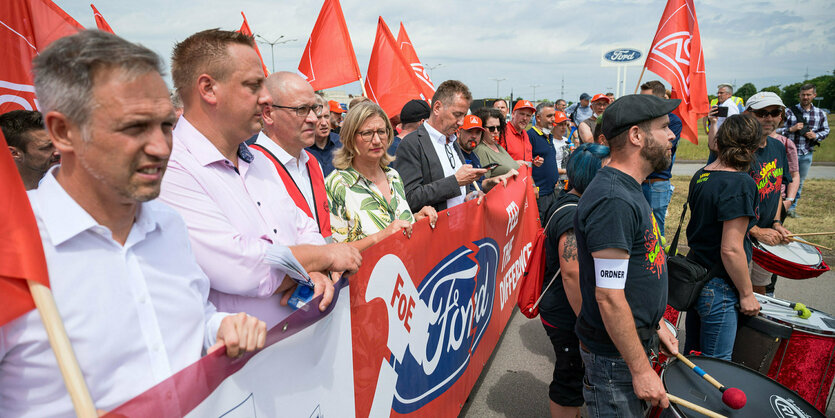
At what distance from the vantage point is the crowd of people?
3.55ft

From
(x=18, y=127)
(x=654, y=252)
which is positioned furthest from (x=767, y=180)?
(x=18, y=127)

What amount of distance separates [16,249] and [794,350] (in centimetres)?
383

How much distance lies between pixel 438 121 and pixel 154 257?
307 cm

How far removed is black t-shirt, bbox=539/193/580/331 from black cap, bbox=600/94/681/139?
65 centimetres

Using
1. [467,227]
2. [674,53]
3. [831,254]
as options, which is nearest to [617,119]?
[467,227]

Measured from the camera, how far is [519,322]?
16.7ft

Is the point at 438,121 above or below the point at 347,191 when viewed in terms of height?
above

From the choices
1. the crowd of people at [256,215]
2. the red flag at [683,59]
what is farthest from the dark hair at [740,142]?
the red flag at [683,59]

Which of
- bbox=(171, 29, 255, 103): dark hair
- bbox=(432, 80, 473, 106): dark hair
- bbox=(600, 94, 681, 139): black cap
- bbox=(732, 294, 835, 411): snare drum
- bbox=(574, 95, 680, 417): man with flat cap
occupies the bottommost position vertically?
bbox=(732, 294, 835, 411): snare drum

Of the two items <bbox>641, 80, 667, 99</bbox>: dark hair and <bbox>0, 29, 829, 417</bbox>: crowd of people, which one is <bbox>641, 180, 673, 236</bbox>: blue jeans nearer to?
<bbox>641, 80, 667, 99</bbox>: dark hair

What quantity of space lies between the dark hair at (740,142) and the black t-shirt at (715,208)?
12 centimetres

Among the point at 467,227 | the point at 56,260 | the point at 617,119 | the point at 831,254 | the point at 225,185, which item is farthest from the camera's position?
the point at 831,254

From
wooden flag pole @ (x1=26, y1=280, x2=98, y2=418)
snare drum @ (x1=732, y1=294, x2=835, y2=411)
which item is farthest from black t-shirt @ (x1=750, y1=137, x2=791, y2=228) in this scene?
wooden flag pole @ (x1=26, y1=280, x2=98, y2=418)

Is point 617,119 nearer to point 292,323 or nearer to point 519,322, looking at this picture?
point 292,323
